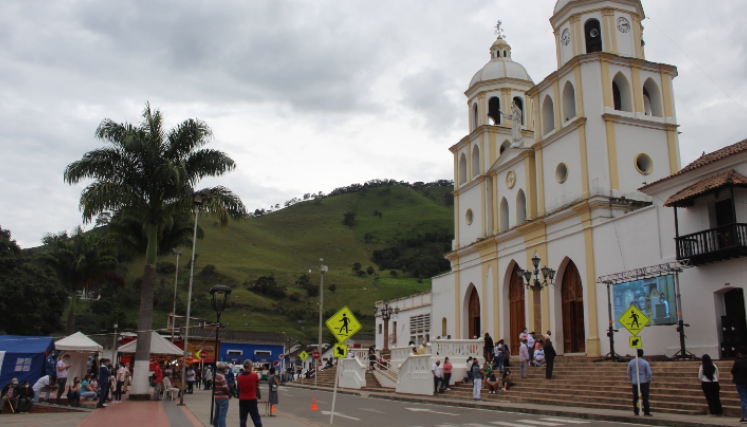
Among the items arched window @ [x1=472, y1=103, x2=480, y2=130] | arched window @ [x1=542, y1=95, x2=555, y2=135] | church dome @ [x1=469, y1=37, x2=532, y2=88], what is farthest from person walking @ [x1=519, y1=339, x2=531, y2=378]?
church dome @ [x1=469, y1=37, x2=532, y2=88]

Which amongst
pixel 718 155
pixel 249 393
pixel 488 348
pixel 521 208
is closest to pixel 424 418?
pixel 249 393

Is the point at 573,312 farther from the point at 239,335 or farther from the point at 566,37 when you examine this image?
the point at 239,335

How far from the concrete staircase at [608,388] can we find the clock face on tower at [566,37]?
15.9 m

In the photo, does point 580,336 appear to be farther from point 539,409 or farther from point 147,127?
point 147,127

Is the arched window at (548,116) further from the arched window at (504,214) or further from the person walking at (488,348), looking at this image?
the person walking at (488,348)

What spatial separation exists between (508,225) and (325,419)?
67.9 ft

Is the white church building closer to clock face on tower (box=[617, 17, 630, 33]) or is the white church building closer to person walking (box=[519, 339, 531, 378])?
clock face on tower (box=[617, 17, 630, 33])

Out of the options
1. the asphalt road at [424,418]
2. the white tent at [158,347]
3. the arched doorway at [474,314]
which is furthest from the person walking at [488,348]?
the white tent at [158,347]

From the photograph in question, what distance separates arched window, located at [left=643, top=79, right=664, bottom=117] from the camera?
28828 millimetres

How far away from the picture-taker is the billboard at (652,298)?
65.9ft

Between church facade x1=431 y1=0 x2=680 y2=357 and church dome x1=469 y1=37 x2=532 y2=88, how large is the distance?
3096 millimetres

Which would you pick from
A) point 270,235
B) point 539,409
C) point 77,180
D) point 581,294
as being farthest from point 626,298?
point 270,235

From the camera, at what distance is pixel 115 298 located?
86938 mm

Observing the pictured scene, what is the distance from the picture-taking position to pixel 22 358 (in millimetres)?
20578
